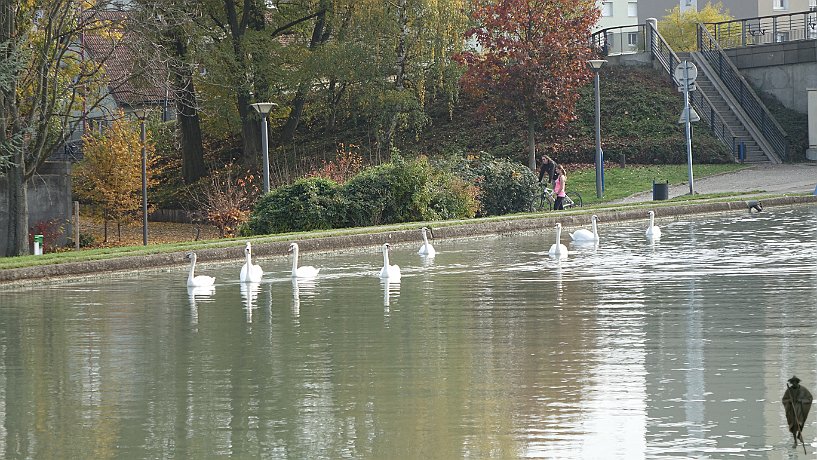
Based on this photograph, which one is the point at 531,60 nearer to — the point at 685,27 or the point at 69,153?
the point at 69,153

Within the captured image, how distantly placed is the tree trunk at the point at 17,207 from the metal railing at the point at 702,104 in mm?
25475

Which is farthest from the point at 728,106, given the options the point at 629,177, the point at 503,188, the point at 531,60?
the point at 503,188

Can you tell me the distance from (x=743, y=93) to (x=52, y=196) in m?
29.4

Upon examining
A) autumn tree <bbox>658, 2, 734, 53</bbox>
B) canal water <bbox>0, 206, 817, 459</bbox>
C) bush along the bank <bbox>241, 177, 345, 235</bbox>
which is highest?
autumn tree <bbox>658, 2, 734, 53</bbox>

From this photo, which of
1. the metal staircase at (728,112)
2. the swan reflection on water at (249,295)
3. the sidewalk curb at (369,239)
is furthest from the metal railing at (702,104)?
the swan reflection on water at (249,295)

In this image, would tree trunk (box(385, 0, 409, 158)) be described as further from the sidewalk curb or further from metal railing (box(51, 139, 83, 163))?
the sidewalk curb

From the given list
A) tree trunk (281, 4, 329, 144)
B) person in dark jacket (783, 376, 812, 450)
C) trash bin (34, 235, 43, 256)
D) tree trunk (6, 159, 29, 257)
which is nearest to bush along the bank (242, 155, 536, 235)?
trash bin (34, 235, 43, 256)

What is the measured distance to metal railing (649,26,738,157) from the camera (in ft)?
164

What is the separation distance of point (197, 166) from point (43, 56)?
71.9 ft

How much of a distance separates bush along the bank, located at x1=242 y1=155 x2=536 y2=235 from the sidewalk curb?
246 centimetres

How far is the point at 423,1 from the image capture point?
42344mm

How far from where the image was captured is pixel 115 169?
1420 inches

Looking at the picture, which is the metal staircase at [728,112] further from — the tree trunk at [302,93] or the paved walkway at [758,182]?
the tree trunk at [302,93]

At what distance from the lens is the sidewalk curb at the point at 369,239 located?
20609 mm
